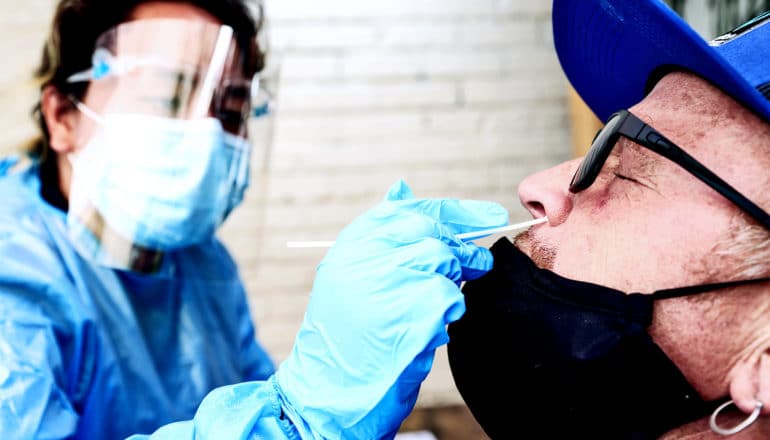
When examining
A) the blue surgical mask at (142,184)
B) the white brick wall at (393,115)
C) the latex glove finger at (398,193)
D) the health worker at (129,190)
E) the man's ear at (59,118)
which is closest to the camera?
the latex glove finger at (398,193)

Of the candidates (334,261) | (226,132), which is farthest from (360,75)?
(334,261)

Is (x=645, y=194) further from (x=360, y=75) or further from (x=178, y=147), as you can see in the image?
(x=360, y=75)

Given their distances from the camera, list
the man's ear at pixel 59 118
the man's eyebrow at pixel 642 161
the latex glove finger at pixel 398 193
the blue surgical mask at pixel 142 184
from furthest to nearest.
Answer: the man's ear at pixel 59 118 → the blue surgical mask at pixel 142 184 → the latex glove finger at pixel 398 193 → the man's eyebrow at pixel 642 161

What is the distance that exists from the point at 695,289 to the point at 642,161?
0.23 m

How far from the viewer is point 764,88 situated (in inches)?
38.8

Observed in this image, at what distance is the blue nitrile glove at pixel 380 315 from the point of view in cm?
97

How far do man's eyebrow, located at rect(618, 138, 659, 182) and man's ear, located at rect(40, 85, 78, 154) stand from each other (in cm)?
→ 147

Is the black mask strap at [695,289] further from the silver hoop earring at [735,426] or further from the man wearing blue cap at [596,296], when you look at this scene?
the silver hoop earring at [735,426]

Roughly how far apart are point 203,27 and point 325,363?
113cm

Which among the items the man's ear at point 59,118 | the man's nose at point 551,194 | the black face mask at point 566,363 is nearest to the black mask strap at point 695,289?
the black face mask at point 566,363

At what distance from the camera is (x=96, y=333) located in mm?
1535

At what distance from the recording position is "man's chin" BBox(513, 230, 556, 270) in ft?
3.47

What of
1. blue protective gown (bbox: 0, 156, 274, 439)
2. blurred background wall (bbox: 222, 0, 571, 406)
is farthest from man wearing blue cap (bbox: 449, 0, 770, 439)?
blurred background wall (bbox: 222, 0, 571, 406)

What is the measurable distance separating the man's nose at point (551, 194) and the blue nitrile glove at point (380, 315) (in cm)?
7
